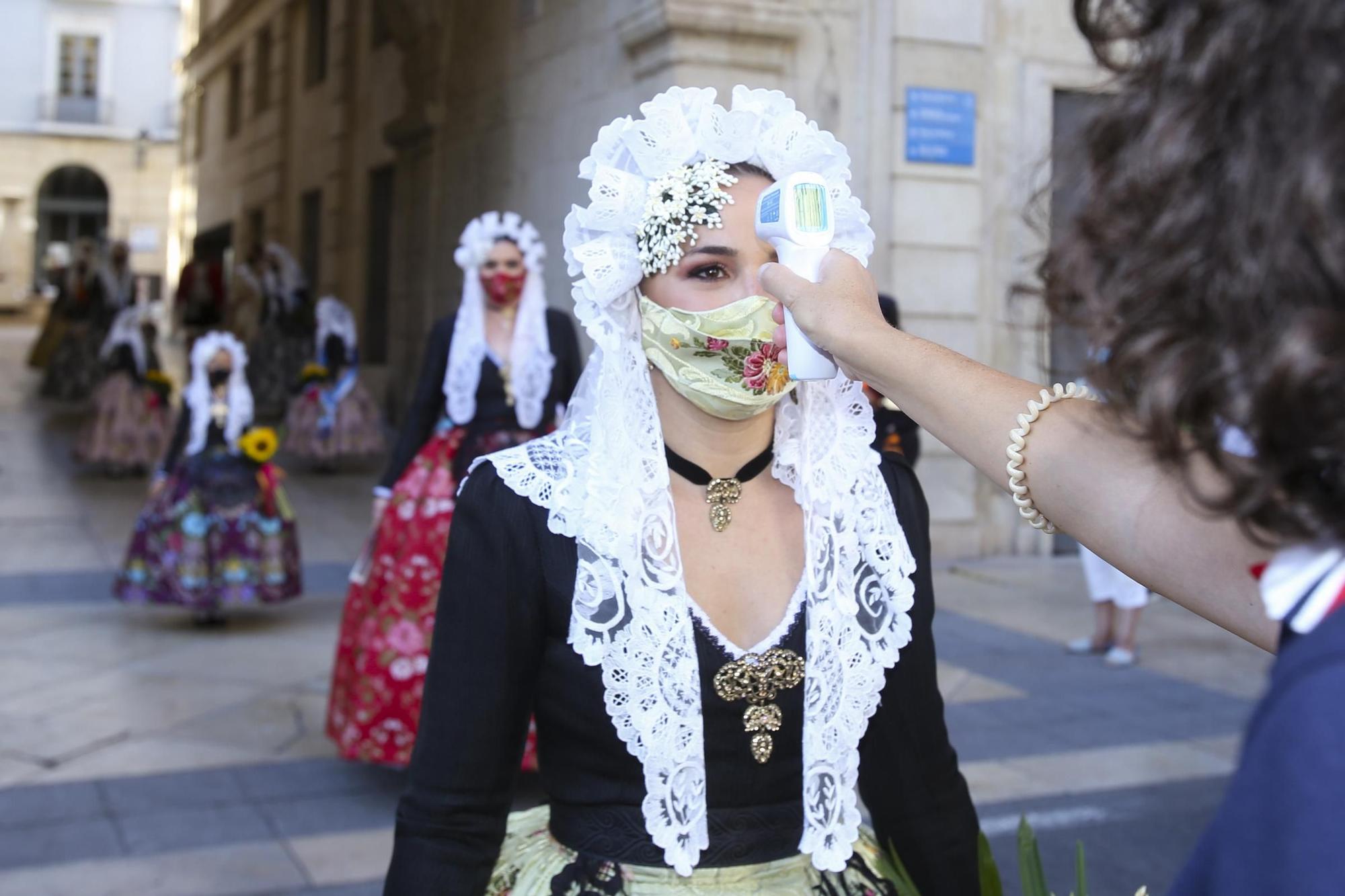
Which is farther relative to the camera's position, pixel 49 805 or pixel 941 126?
pixel 941 126

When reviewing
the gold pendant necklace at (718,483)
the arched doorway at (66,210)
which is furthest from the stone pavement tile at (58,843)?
the arched doorway at (66,210)

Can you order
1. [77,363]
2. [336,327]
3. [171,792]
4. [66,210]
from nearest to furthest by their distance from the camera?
[171,792]
[336,327]
[77,363]
[66,210]

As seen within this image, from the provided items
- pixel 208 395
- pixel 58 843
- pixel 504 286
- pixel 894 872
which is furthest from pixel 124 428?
pixel 894 872

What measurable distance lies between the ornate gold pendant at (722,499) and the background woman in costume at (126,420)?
1194cm

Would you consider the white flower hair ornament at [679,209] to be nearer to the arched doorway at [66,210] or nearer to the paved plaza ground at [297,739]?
the paved plaza ground at [297,739]

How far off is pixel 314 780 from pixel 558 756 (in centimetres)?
346

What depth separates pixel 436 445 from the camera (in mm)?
5574

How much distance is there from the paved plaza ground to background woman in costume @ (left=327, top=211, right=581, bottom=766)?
1.11ft

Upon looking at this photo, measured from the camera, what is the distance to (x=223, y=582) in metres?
7.73

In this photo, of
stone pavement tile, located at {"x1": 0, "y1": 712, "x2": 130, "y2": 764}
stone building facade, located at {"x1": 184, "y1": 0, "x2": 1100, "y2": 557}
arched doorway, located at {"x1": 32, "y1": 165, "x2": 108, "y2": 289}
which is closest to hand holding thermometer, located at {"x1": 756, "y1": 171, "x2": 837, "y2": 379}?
stone pavement tile, located at {"x1": 0, "y1": 712, "x2": 130, "y2": 764}

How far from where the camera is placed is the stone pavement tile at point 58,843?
4.28 meters

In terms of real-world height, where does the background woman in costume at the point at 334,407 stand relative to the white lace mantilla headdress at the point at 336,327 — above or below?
below

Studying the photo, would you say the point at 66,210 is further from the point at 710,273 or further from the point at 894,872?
the point at 894,872

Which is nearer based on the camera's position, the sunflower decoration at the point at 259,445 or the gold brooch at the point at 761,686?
the gold brooch at the point at 761,686
